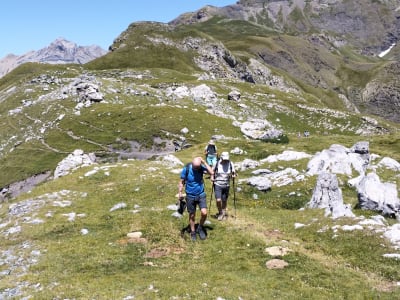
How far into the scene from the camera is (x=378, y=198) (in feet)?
88.0

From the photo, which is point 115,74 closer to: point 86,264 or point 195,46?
point 195,46

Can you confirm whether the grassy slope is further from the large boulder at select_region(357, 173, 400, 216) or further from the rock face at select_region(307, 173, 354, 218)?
the large boulder at select_region(357, 173, 400, 216)

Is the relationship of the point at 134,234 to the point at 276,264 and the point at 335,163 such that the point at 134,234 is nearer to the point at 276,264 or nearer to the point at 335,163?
the point at 276,264

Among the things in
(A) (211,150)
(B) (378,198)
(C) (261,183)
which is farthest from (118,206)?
(B) (378,198)

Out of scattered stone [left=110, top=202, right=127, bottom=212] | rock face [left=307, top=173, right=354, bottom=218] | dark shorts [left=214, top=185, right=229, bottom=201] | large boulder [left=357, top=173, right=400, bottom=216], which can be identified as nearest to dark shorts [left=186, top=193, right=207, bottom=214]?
dark shorts [left=214, top=185, right=229, bottom=201]

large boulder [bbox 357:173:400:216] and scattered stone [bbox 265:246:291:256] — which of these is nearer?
scattered stone [bbox 265:246:291:256]

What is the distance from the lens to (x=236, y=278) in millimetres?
17297

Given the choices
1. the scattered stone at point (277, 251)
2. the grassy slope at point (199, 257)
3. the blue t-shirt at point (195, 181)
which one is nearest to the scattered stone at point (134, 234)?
the grassy slope at point (199, 257)

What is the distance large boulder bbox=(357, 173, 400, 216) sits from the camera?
26625mm

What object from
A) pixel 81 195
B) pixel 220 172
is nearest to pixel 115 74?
pixel 81 195

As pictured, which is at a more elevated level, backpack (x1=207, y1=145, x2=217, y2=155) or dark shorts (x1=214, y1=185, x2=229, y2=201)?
backpack (x1=207, y1=145, x2=217, y2=155)

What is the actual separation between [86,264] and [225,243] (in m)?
7.34

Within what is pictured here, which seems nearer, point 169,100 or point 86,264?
point 86,264

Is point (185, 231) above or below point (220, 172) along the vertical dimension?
below
